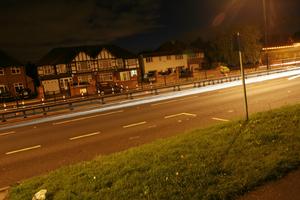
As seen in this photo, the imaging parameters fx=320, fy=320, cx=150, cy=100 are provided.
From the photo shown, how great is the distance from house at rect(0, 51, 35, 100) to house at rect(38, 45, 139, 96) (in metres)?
3.72

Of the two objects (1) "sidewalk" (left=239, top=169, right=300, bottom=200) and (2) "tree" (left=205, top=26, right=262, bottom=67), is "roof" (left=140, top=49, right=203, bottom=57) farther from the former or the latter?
(1) "sidewalk" (left=239, top=169, right=300, bottom=200)

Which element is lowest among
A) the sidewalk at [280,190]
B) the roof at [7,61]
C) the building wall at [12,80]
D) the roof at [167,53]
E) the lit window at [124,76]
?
the sidewalk at [280,190]

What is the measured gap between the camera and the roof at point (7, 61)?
2154 inches

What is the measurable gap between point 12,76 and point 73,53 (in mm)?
12950

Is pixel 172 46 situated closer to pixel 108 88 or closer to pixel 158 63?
pixel 158 63

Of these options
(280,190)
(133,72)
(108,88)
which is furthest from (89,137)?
(133,72)

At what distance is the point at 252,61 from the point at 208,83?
26.0 m

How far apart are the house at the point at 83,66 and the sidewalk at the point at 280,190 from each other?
51.8 metres

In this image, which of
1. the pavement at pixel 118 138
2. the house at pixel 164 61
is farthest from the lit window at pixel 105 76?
the pavement at pixel 118 138

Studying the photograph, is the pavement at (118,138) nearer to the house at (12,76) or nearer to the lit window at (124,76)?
the house at (12,76)

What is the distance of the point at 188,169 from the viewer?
20.1ft

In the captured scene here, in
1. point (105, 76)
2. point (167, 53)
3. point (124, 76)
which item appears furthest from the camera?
point (167, 53)

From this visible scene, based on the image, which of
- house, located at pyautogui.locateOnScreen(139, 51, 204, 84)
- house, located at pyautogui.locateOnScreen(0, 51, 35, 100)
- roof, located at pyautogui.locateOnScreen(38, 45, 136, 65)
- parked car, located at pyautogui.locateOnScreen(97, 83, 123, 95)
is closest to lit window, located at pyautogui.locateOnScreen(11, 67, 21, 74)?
house, located at pyautogui.locateOnScreen(0, 51, 35, 100)

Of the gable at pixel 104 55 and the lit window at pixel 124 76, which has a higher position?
the gable at pixel 104 55
